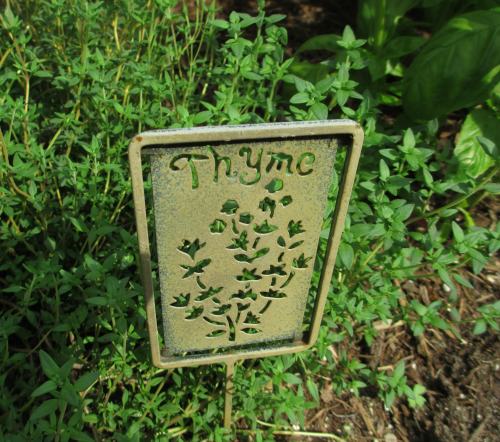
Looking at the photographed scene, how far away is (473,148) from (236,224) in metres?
1.07

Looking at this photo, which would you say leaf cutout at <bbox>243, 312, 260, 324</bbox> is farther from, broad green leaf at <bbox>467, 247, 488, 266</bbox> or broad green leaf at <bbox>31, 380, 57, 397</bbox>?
broad green leaf at <bbox>467, 247, 488, 266</bbox>

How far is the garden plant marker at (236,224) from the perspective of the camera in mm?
689

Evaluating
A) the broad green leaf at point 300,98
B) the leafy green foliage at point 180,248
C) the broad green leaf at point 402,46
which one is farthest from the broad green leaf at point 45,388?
the broad green leaf at point 402,46

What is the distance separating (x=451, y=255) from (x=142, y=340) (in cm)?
86

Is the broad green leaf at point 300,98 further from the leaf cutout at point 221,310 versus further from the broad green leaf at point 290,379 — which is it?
the broad green leaf at point 290,379

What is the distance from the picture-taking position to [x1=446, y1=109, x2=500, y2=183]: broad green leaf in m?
1.43

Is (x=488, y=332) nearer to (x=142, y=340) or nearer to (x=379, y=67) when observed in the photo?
(x=379, y=67)

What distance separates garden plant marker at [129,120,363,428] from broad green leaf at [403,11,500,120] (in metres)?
0.83

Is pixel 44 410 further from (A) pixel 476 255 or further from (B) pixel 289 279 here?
(A) pixel 476 255

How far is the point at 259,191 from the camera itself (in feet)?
2.50

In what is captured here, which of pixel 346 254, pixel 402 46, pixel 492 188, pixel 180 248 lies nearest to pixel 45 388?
pixel 180 248

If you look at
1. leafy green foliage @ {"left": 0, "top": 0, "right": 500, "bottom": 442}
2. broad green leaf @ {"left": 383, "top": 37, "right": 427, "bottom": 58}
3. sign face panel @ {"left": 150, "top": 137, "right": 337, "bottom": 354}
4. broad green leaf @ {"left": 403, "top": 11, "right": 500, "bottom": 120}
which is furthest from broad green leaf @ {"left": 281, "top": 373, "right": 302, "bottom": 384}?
broad green leaf @ {"left": 383, "top": 37, "right": 427, "bottom": 58}

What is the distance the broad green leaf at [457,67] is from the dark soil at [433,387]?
69 cm

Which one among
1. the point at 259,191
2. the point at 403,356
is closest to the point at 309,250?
the point at 259,191
